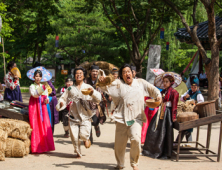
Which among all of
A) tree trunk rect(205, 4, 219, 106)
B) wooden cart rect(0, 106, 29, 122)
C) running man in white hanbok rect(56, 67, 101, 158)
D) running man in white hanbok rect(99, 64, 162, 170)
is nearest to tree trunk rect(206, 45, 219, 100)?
tree trunk rect(205, 4, 219, 106)

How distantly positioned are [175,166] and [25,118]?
121 inches

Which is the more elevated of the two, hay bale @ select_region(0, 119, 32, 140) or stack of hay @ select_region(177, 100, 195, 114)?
stack of hay @ select_region(177, 100, 195, 114)

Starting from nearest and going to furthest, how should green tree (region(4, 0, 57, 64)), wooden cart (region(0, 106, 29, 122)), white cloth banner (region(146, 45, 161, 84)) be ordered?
wooden cart (region(0, 106, 29, 122))
white cloth banner (region(146, 45, 161, 84))
green tree (region(4, 0, 57, 64))

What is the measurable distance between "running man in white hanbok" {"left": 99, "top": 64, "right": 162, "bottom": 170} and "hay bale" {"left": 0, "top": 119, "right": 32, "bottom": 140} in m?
1.83

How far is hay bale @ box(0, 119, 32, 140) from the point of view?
511 centimetres

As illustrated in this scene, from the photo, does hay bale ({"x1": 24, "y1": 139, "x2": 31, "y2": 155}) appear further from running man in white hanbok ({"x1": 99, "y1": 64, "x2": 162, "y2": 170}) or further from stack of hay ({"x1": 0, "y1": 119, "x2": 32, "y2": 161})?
running man in white hanbok ({"x1": 99, "y1": 64, "x2": 162, "y2": 170})

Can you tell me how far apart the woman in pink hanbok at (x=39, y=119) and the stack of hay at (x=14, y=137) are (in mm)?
246

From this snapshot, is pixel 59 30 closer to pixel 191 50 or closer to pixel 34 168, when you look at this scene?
pixel 191 50

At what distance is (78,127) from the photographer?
17.4 ft

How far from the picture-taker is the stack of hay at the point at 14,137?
5.09m

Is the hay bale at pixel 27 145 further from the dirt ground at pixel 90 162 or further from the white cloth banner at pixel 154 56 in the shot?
the white cloth banner at pixel 154 56

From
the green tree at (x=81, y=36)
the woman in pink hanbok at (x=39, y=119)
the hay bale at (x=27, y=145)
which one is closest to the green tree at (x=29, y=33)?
the green tree at (x=81, y=36)

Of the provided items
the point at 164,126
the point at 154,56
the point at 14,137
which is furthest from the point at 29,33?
the point at 164,126

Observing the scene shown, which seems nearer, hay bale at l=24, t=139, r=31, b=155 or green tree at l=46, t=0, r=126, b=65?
hay bale at l=24, t=139, r=31, b=155
